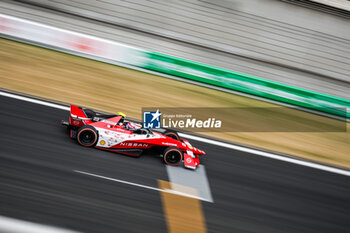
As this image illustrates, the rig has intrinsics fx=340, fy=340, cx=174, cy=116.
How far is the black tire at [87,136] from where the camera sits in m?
6.98

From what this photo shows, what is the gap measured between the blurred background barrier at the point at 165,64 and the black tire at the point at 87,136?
5.72 metres

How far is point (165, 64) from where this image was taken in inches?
488

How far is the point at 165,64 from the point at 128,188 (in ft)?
22.5

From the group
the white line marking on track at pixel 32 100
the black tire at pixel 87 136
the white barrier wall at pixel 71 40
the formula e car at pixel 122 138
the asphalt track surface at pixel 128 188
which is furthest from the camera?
the white barrier wall at pixel 71 40

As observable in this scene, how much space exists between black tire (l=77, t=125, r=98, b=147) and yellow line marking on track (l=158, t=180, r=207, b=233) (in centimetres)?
165

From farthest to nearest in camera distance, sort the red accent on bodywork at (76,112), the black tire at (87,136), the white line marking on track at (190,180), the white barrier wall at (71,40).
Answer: the white barrier wall at (71,40) < the red accent on bodywork at (76,112) < the black tire at (87,136) < the white line marking on track at (190,180)

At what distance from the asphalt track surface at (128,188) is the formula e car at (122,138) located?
196 mm

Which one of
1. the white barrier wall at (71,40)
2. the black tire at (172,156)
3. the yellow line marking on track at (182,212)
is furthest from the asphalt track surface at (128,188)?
the white barrier wall at (71,40)

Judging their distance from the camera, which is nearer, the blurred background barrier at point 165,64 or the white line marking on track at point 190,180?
the white line marking on track at point 190,180

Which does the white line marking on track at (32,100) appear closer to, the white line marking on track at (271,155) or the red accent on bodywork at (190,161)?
the white line marking on track at (271,155)

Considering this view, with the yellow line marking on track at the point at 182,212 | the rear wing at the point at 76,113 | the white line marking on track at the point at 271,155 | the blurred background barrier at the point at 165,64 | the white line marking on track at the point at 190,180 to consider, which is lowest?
the yellow line marking on track at the point at 182,212

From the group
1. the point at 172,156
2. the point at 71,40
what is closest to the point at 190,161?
the point at 172,156

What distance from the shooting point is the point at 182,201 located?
639 centimetres

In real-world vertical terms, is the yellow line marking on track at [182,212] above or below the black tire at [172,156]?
below
